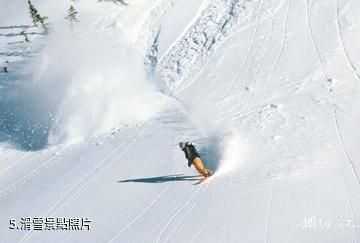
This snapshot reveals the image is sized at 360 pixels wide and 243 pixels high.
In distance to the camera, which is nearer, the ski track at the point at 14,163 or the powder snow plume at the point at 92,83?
the ski track at the point at 14,163

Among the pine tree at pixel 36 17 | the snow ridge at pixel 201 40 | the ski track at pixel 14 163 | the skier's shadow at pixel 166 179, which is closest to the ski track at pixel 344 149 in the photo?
the skier's shadow at pixel 166 179

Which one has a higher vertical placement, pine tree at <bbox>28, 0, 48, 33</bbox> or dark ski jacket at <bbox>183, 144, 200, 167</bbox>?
pine tree at <bbox>28, 0, 48, 33</bbox>

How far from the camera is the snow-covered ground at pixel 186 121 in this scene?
50.5 feet

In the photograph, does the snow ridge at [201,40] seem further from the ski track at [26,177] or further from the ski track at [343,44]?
the ski track at [26,177]

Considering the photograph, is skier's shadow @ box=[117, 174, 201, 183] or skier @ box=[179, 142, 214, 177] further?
skier's shadow @ box=[117, 174, 201, 183]

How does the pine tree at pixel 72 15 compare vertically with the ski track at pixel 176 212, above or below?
above

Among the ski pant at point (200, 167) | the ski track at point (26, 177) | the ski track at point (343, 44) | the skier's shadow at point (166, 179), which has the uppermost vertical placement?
the ski track at point (343, 44)

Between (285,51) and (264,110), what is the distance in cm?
443

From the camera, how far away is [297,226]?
1373 cm

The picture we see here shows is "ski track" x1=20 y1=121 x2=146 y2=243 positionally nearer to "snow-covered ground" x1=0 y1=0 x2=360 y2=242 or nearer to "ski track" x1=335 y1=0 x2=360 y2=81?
"snow-covered ground" x1=0 y1=0 x2=360 y2=242

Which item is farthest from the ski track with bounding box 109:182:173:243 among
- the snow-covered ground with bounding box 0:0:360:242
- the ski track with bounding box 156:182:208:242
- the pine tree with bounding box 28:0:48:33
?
the pine tree with bounding box 28:0:48:33

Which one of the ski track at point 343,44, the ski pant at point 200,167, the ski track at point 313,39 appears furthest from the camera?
the ski track at point 313,39

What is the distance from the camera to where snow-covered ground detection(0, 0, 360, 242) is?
50.5ft

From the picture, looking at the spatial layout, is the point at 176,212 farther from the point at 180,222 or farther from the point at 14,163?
the point at 14,163
